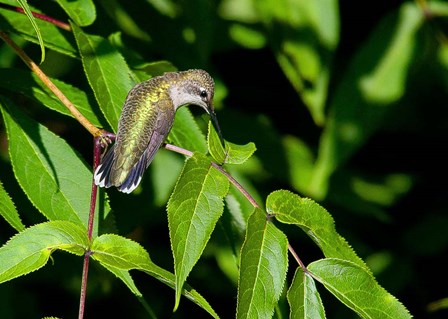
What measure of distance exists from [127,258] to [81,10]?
0.99 m

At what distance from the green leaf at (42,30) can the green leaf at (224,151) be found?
67 centimetres

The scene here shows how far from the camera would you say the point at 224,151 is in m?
2.03

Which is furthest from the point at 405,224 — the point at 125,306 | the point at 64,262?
the point at 64,262

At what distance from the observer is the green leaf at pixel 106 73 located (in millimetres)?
2182

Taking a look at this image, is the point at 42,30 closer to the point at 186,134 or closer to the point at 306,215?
the point at 186,134

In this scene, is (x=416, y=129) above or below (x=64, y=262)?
above

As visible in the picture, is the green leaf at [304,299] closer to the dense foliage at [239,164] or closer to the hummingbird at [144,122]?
the dense foliage at [239,164]

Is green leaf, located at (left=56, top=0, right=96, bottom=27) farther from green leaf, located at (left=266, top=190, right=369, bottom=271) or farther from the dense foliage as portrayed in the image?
green leaf, located at (left=266, top=190, right=369, bottom=271)

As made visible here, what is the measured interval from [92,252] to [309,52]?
5.22ft

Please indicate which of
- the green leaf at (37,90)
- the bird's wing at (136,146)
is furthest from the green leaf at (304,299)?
the green leaf at (37,90)

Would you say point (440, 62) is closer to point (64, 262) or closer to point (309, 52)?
point (309, 52)

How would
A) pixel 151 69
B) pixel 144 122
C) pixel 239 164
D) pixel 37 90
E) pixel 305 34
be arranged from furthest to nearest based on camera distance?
pixel 305 34, pixel 151 69, pixel 239 164, pixel 37 90, pixel 144 122

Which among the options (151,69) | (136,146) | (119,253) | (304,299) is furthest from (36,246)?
(151,69)

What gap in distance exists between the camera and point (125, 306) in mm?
4172
